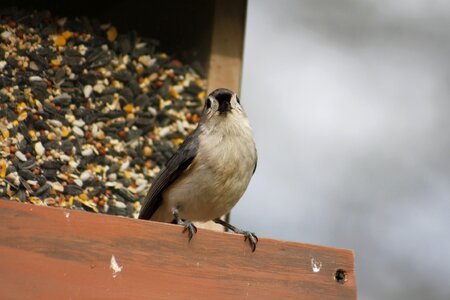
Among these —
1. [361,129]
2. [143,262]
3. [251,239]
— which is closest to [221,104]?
[251,239]

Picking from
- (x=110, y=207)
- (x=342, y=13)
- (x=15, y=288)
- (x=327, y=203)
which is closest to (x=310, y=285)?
(x=15, y=288)

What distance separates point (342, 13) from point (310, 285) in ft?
11.3

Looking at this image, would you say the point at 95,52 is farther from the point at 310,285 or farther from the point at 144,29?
the point at 310,285

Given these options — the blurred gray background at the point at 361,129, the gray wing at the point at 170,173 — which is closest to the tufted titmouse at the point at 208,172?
the gray wing at the point at 170,173

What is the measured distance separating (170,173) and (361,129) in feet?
8.85

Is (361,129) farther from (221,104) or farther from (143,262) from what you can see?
(143,262)

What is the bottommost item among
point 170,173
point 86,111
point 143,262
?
point 143,262

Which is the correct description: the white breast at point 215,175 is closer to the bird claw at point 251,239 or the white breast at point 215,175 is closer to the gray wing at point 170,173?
the gray wing at point 170,173

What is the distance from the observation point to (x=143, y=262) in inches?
113

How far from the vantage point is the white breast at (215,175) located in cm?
372

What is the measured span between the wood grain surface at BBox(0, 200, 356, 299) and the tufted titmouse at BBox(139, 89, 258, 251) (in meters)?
0.70

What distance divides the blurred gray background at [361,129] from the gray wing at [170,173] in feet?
7.09

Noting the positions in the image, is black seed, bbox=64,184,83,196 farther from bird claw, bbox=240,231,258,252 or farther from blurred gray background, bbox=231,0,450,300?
blurred gray background, bbox=231,0,450,300

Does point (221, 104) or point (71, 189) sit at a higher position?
point (221, 104)
